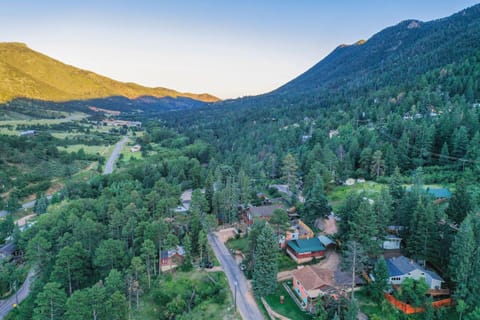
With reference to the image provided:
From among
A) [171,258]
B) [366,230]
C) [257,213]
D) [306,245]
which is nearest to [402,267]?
[366,230]

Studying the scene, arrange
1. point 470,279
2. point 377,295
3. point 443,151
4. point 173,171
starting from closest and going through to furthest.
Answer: point 470,279, point 377,295, point 443,151, point 173,171

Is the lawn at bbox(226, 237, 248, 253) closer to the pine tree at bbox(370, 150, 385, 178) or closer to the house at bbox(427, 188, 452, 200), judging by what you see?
the house at bbox(427, 188, 452, 200)

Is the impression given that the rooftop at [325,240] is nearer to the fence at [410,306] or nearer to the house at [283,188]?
the fence at [410,306]

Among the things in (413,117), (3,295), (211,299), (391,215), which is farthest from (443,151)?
(3,295)

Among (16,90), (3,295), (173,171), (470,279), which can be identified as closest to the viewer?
(470,279)

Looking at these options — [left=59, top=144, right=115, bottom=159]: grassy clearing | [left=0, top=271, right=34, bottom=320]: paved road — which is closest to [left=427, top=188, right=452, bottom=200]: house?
[left=0, top=271, right=34, bottom=320]: paved road

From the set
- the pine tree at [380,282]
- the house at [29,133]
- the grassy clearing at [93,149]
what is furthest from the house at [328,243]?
the house at [29,133]

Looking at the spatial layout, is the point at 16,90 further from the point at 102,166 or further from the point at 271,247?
the point at 271,247
